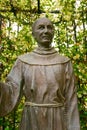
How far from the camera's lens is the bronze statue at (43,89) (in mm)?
3510

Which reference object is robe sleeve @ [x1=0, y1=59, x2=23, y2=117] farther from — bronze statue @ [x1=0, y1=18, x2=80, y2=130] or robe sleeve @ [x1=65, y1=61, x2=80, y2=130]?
robe sleeve @ [x1=65, y1=61, x2=80, y2=130]

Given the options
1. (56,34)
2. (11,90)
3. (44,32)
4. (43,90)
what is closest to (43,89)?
(43,90)

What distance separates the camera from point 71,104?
3.65 metres

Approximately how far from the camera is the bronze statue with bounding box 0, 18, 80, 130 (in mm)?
3510

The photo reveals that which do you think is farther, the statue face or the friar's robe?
the statue face

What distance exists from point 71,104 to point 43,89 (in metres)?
0.34

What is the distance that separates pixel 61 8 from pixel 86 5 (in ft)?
1.55

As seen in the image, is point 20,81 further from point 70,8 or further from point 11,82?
point 70,8

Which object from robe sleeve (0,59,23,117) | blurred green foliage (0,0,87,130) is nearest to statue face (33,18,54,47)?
robe sleeve (0,59,23,117)

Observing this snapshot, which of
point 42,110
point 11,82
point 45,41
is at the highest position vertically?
point 45,41

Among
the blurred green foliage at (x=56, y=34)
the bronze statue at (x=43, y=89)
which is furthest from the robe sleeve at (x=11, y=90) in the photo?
the blurred green foliage at (x=56, y=34)

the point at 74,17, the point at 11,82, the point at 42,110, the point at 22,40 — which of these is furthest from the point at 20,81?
the point at 74,17

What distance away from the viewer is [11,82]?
3674 millimetres

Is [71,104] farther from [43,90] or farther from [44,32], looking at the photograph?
[44,32]
